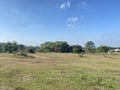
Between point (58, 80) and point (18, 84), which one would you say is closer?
point (18, 84)

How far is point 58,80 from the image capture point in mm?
13445

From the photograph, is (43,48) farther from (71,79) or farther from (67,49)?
(71,79)

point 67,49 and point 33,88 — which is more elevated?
point 67,49

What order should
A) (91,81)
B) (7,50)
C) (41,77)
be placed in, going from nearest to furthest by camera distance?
(91,81), (41,77), (7,50)

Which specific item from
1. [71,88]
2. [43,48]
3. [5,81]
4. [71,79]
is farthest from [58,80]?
[43,48]

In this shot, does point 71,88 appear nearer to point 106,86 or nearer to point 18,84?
point 106,86

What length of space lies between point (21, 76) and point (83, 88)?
543 cm

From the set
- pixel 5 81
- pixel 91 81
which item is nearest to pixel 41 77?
pixel 5 81

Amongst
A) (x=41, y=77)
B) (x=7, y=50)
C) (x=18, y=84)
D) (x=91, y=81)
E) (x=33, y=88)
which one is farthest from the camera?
(x=7, y=50)

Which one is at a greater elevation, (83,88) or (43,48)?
(43,48)

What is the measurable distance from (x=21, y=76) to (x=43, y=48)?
242 feet

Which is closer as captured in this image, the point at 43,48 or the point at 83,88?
the point at 83,88

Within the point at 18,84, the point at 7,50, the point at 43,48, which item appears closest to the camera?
the point at 18,84

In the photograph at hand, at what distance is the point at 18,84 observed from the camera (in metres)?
12.3
